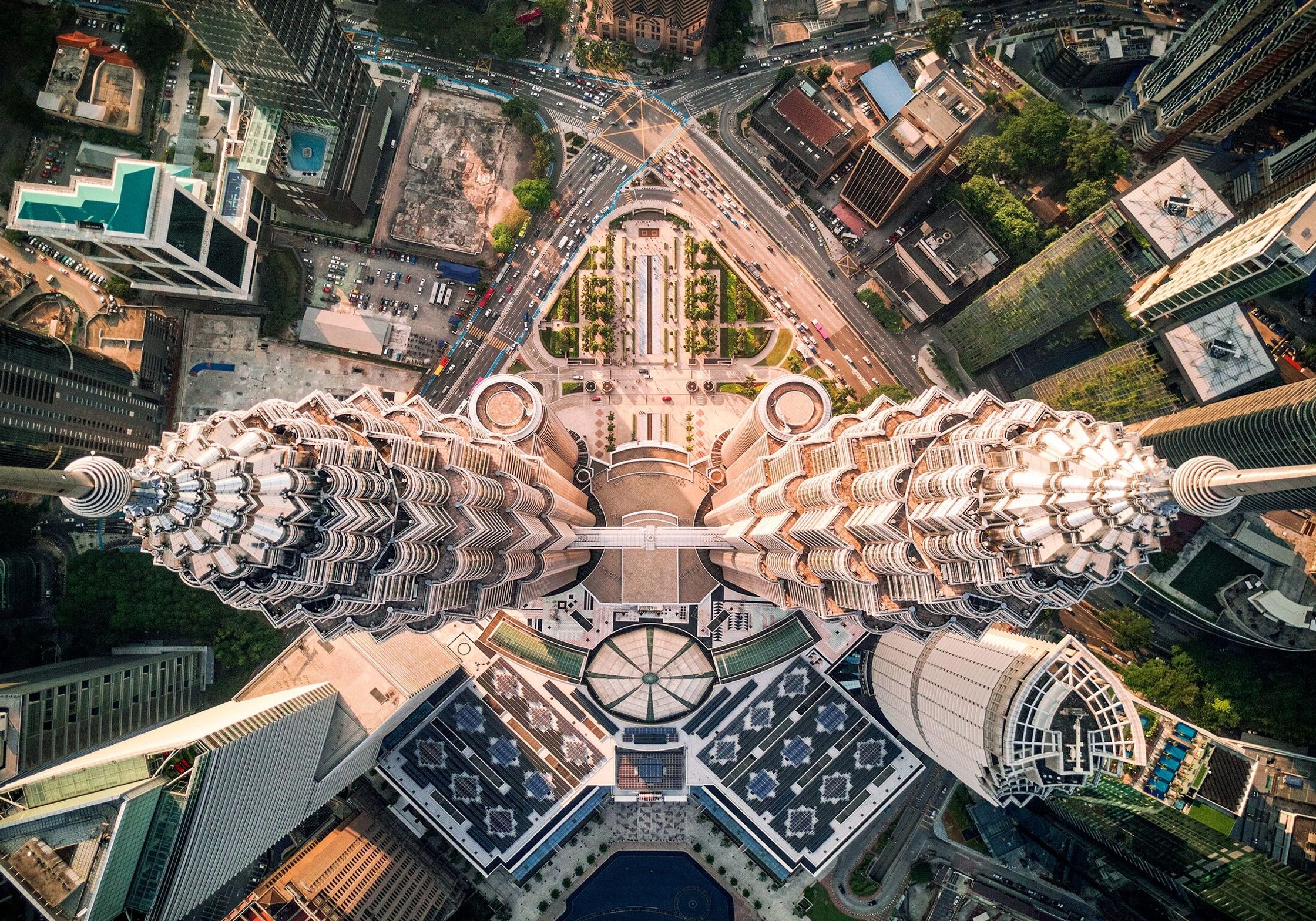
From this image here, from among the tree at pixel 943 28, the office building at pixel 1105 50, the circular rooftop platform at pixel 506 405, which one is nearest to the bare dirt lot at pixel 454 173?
the circular rooftop platform at pixel 506 405

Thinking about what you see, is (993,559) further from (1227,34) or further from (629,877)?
(1227,34)

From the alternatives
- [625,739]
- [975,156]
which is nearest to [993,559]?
[625,739]

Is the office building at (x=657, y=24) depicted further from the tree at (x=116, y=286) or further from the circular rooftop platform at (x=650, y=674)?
the circular rooftop platform at (x=650, y=674)

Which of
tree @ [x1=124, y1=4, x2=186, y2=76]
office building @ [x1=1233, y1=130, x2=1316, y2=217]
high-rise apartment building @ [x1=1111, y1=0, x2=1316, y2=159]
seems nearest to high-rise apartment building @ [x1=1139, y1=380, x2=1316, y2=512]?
office building @ [x1=1233, y1=130, x2=1316, y2=217]

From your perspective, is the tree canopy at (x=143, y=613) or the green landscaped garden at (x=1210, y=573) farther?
the tree canopy at (x=143, y=613)

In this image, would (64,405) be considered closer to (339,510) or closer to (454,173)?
(454,173)

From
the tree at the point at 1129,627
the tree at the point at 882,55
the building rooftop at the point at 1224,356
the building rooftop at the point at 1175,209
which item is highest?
the tree at the point at 882,55
